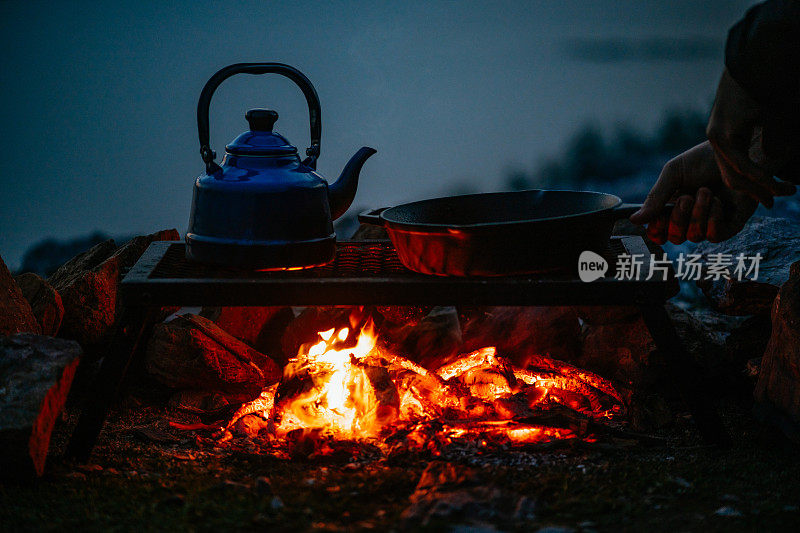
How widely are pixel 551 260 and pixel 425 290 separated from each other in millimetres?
399

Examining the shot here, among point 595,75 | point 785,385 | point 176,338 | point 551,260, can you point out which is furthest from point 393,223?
point 595,75

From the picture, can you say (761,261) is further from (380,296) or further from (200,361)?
(200,361)

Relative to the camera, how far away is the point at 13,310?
104 inches

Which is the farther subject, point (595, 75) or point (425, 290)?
point (595, 75)

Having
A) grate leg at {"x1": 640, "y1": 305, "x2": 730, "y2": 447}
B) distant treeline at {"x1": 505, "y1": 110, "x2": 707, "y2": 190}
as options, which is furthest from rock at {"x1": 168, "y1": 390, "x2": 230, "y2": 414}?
distant treeline at {"x1": 505, "y1": 110, "x2": 707, "y2": 190}

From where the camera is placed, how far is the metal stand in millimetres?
2213

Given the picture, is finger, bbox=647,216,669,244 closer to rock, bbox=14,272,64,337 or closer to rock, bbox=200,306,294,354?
rock, bbox=200,306,294,354

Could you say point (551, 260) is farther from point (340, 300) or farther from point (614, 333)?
point (614, 333)

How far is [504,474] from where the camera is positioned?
6.90 ft

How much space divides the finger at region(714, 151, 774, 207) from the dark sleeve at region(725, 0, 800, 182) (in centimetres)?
17

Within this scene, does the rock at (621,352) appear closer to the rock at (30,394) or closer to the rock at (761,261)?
the rock at (761,261)

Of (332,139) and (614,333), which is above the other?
(332,139)

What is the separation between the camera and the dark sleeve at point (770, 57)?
193 centimetres

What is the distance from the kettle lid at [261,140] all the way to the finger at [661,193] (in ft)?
3.92
